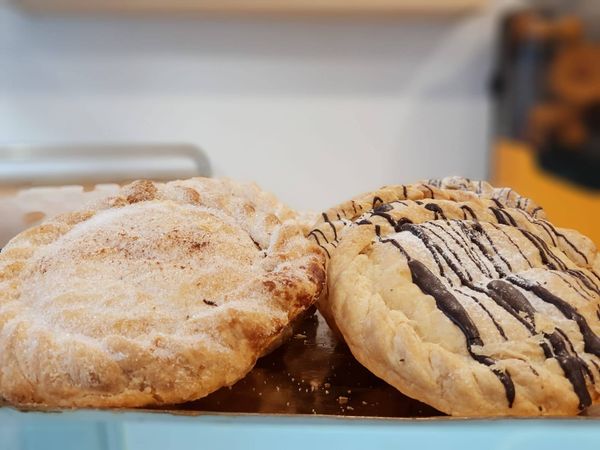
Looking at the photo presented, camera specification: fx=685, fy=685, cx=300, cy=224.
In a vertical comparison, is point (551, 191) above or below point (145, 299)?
below

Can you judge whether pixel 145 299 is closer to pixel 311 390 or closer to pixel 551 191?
pixel 311 390

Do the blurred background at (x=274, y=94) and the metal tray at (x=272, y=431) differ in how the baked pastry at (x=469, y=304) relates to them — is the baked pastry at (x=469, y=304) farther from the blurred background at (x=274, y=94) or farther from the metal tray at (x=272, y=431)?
the blurred background at (x=274, y=94)

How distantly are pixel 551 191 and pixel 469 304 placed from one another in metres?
1.58

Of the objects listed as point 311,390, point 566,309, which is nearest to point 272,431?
point 311,390

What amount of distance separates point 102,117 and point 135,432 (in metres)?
2.06

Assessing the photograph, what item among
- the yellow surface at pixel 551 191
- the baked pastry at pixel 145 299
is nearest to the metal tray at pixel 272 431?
the baked pastry at pixel 145 299

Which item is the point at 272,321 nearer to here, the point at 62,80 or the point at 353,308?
the point at 353,308

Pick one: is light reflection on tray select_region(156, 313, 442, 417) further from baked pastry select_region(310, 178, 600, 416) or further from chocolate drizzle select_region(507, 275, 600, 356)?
chocolate drizzle select_region(507, 275, 600, 356)

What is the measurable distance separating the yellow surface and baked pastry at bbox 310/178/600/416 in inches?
52.7

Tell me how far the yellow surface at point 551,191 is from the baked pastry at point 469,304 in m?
1.34

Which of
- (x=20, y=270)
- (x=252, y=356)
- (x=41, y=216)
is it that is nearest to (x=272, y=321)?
(x=252, y=356)

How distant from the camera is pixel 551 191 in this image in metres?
2.13

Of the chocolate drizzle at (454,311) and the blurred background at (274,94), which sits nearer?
the chocolate drizzle at (454,311)

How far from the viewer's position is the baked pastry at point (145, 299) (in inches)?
23.8
